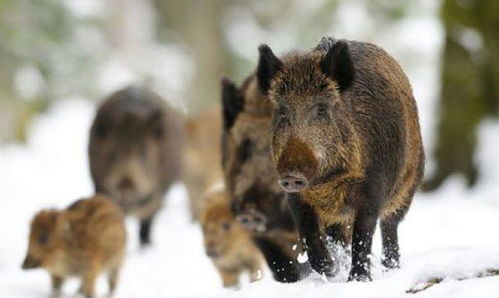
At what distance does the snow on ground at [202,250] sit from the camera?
16.6 feet

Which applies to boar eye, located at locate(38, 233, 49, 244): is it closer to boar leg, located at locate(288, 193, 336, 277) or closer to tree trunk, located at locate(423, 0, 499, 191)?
boar leg, located at locate(288, 193, 336, 277)

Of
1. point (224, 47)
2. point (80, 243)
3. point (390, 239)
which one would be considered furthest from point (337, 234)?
point (224, 47)

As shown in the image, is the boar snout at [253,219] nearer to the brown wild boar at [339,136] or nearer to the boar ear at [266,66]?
the brown wild boar at [339,136]

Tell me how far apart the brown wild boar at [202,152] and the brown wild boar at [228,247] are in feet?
22.0

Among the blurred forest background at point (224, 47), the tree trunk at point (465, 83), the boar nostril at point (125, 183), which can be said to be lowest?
the boar nostril at point (125, 183)

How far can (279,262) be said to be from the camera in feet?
25.6

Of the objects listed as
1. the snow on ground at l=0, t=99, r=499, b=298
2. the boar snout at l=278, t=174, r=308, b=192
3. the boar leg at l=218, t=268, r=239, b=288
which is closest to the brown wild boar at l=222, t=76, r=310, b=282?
the snow on ground at l=0, t=99, r=499, b=298

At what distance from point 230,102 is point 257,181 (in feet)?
2.69

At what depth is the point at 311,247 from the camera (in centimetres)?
584

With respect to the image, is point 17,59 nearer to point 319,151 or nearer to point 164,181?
point 164,181

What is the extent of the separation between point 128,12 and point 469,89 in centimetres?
3027

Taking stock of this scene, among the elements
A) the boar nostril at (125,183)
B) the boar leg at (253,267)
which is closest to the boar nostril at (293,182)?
the boar leg at (253,267)

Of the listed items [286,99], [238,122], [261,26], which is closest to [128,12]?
[261,26]

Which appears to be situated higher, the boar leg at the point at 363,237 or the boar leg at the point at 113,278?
the boar leg at the point at 113,278
